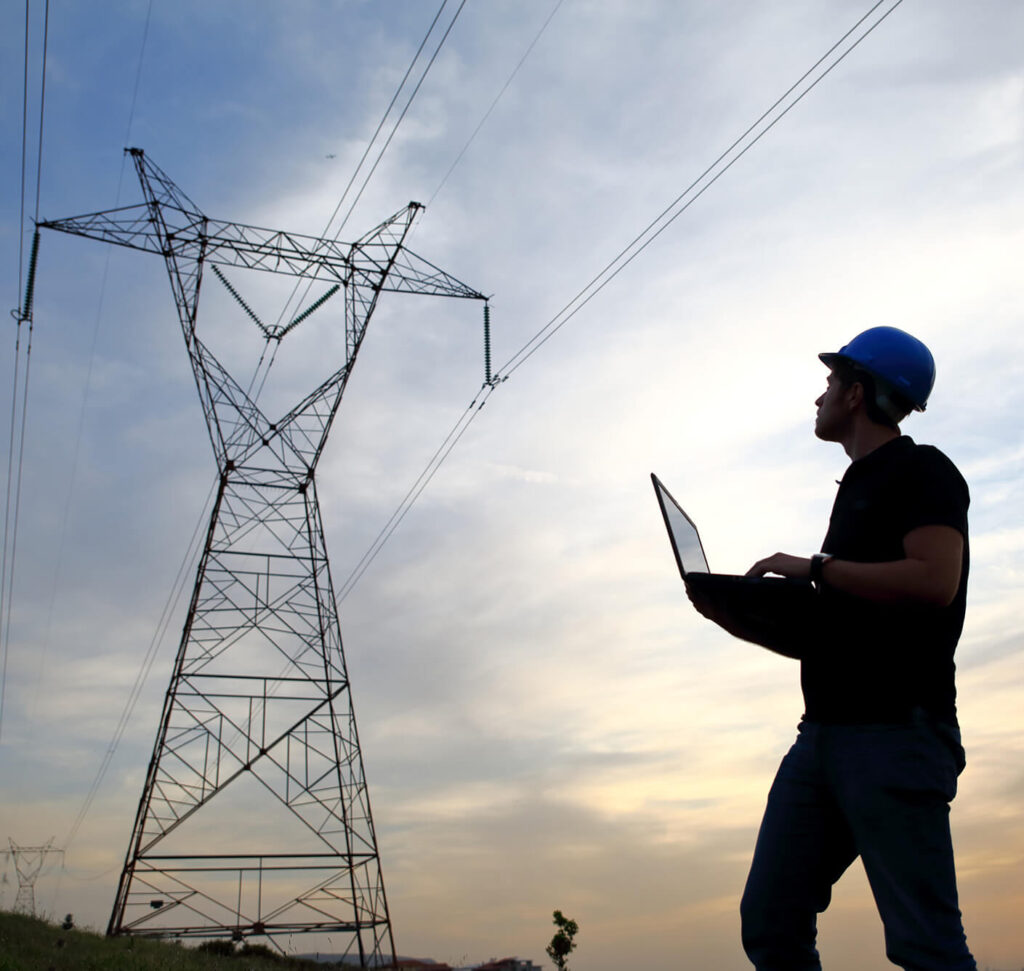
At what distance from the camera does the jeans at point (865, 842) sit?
2555 millimetres

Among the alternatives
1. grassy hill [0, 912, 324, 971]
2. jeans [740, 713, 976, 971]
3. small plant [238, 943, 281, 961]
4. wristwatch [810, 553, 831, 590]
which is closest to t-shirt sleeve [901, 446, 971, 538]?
wristwatch [810, 553, 831, 590]

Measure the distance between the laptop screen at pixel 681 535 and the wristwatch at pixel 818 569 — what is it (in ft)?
0.89

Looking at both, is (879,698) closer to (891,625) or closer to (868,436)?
(891,625)

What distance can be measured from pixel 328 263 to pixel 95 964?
45.4 ft

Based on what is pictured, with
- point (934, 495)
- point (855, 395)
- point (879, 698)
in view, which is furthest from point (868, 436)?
point (879, 698)

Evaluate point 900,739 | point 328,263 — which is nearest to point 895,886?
point 900,739

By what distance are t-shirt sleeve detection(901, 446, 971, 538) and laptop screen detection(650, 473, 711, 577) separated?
56 cm

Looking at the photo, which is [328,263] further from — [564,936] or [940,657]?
[564,936]

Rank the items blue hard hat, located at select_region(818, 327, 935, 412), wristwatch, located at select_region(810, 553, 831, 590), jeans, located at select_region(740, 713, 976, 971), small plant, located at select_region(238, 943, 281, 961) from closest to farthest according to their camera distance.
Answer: jeans, located at select_region(740, 713, 976, 971) → wristwatch, located at select_region(810, 553, 831, 590) → blue hard hat, located at select_region(818, 327, 935, 412) → small plant, located at select_region(238, 943, 281, 961)

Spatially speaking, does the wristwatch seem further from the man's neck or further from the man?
the man's neck

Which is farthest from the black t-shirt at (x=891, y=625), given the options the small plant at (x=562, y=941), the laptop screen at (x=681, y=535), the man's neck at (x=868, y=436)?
the small plant at (x=562, y=941)

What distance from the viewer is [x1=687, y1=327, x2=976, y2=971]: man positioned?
2.61 m

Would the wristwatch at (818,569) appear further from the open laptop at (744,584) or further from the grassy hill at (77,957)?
the grassy hill at (77,957)

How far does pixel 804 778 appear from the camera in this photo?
2943mm
